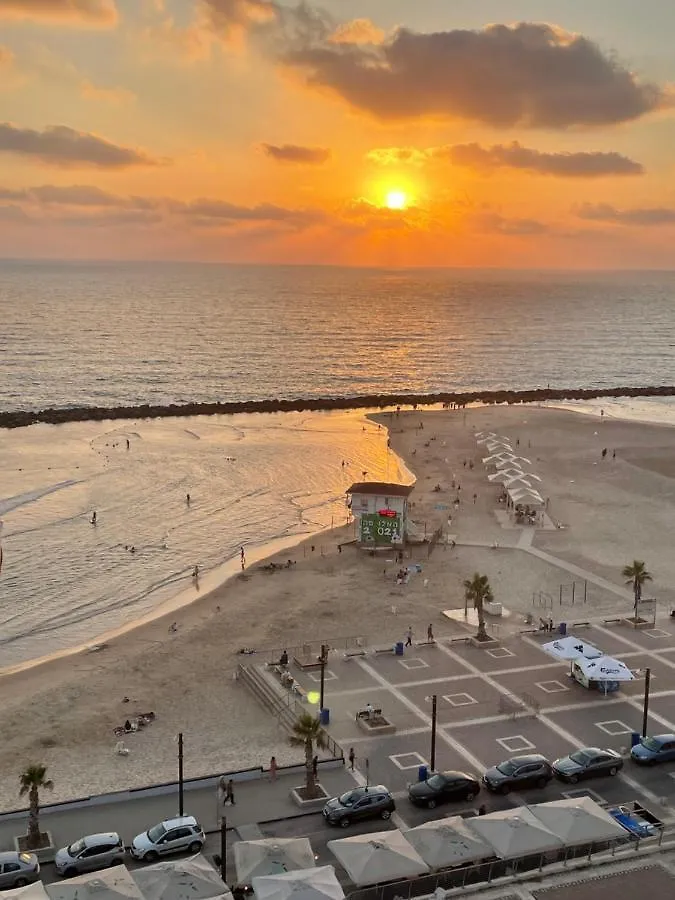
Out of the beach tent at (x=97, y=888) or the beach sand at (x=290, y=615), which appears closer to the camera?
the beach tent at (x=97, y=888)

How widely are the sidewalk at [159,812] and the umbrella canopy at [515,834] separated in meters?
5.51

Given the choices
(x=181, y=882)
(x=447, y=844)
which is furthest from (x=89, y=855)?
(x=447, y=844)

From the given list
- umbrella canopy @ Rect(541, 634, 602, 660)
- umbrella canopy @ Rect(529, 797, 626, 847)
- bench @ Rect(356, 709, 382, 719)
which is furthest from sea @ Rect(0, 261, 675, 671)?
umbrella canopy @ Rect(529, 797, 626, 847)

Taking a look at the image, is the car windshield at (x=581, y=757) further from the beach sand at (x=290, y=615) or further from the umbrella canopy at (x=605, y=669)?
the beach sand at (x=290, y=615)

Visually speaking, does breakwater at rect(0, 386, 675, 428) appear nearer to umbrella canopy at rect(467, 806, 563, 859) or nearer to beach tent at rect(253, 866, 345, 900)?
beach tent at rect(253, 866, 345, 900)

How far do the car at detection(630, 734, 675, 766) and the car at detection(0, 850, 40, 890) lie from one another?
18.3 meters

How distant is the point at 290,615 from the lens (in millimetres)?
43469

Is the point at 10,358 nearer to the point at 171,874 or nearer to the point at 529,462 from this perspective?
the point at 529,462

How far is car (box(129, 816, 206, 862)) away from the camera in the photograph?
2378 centimetres

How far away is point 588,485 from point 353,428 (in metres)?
36.3

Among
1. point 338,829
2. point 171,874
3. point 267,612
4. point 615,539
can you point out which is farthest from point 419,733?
point 615,539

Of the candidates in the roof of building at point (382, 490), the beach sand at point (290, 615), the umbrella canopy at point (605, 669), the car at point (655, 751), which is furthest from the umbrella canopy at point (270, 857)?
the roof of building at point (382, 490)

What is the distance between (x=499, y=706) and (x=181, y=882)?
14.9 m

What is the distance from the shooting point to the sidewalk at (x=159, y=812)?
2539 cm
